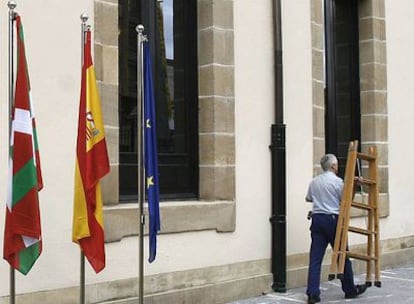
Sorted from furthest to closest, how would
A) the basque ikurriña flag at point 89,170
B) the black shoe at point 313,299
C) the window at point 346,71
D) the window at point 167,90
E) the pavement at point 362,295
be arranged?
the window at point 346,71 → the pavement at point 362,295 → the black shoe at point 313,299 → the window at point 167,90 → the basque ikurriña flag at point 89,170

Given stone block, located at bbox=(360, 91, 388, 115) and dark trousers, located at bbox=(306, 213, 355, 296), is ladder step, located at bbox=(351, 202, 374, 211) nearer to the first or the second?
dark trousers, located at bbox=(306, 213, 355, 296)

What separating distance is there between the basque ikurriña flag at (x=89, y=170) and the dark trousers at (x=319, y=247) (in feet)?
10.5

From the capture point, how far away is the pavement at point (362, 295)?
23.7 ft

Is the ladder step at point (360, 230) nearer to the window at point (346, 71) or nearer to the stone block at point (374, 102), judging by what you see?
the window at point (346, 71)

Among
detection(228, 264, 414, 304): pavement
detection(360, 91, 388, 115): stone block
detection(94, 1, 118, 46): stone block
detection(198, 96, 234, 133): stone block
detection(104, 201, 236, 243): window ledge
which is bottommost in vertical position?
detection(228, 264, 414, 304): pavement

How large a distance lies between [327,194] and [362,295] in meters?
1.38

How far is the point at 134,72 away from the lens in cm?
679

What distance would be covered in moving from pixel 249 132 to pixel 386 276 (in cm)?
317

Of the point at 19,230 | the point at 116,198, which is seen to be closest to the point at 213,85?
the point at 116,198

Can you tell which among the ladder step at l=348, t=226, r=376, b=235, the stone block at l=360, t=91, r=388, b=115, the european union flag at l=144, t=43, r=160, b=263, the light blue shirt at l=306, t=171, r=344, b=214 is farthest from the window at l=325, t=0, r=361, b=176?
the european union flag at l=144, t=43, r=160, b=263

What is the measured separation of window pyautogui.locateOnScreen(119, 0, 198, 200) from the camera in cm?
673

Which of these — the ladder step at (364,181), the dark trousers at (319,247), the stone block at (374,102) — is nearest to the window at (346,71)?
the stone block at (374,102)

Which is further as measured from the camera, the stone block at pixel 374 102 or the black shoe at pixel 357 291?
the stone block at pixel 374 102

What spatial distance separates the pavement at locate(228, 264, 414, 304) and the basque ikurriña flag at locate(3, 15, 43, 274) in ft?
11.4
